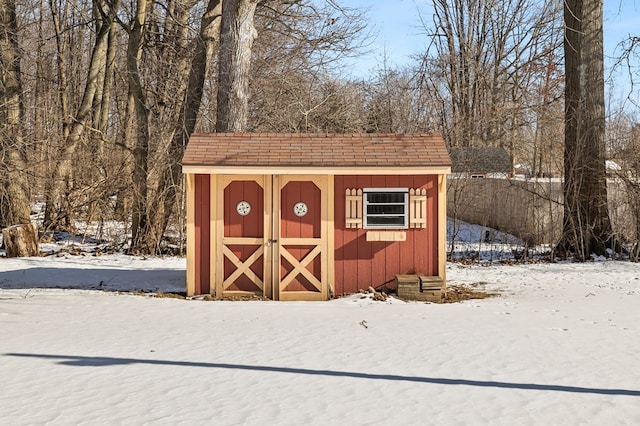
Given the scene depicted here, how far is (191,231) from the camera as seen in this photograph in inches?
416

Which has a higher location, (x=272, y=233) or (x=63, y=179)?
(x=63, y=179)

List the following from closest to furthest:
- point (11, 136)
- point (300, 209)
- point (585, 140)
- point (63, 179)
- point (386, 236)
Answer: point (386, 236) < point (300, 209) < point (585, 140) < point (11, 136) < point (63, 179)

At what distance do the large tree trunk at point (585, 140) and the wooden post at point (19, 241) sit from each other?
1178 cm

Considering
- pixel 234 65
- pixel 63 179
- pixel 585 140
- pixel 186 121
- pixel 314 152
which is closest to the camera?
pixel 314 152

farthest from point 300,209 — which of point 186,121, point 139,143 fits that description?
point 139,143

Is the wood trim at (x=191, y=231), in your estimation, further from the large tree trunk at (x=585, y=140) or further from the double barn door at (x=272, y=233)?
the large tree trunk at (x=585, y=140)

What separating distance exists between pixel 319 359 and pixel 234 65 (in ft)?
29.6

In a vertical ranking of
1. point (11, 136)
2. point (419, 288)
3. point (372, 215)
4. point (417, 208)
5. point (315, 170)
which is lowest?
point (419, 288)

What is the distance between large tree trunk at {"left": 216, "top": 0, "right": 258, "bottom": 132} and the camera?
14.4 meters

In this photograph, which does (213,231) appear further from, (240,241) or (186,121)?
(186,121)

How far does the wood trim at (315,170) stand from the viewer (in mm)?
10281

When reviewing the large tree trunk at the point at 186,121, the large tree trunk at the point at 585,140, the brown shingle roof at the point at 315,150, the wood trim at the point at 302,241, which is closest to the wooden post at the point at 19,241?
the large tree trunk at the point at 186,121

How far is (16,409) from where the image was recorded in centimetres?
522

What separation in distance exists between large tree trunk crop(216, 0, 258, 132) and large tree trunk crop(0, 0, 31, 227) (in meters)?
5.47
